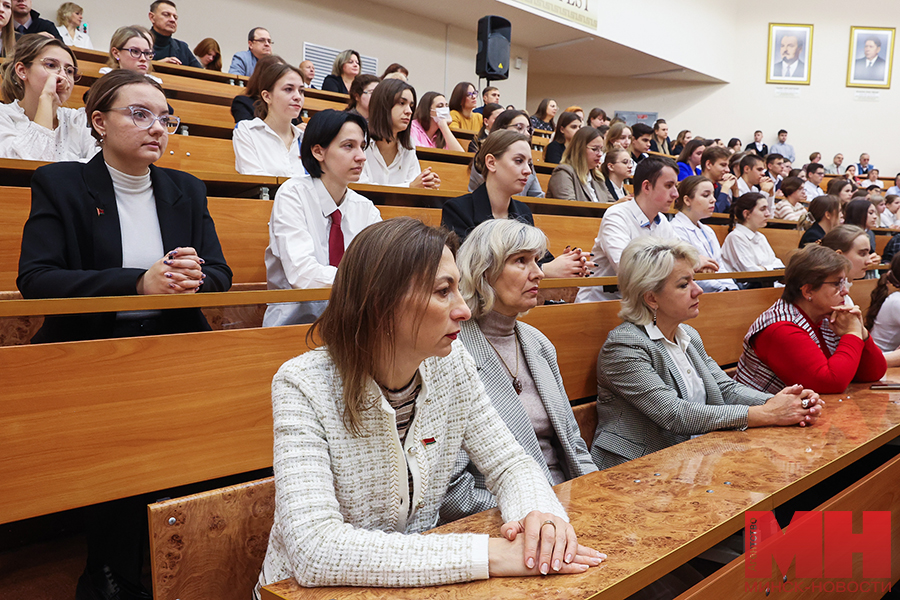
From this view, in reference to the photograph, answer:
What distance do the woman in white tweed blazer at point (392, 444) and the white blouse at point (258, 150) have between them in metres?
2.11

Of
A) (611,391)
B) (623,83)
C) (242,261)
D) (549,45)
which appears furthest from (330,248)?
(623,83)


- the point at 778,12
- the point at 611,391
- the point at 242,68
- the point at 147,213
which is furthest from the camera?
the point at 778,12

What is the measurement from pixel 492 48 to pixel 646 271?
5096mm

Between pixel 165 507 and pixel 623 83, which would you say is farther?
→ pixel 623 83

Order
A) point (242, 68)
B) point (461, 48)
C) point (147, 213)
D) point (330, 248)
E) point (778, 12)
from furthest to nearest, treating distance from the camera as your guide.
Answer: point (778, 12) → point (461, 48) → point (242, 68) → point (330, 248) → point (147, 213)

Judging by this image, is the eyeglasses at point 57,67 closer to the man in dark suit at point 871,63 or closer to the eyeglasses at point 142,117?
the eyeglasses at point 142,117

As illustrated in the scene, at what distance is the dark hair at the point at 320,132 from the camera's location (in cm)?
216

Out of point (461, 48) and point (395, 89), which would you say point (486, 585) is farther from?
point (461, 48)

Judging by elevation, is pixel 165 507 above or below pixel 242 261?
below

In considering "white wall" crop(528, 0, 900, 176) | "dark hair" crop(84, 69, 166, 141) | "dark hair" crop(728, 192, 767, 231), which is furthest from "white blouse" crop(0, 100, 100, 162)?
"white wall" crop(528, 0, 900, 176)

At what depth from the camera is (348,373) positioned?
1.00m

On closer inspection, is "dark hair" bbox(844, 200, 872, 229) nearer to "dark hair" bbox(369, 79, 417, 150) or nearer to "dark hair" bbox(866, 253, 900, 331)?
"dark hair" bbox(866, 253, 900, 331)

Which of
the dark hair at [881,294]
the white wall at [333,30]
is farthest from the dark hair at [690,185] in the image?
the white wall at [333,30]

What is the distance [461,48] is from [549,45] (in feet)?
4.82
